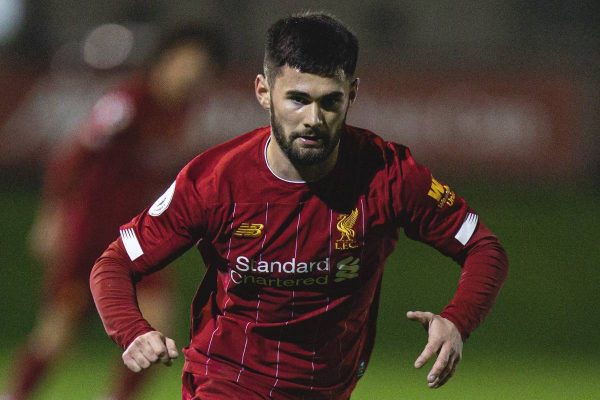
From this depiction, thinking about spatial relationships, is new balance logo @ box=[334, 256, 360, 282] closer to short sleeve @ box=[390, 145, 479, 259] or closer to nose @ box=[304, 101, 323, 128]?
short sleeve @ box=[390, 145, 479, 259]

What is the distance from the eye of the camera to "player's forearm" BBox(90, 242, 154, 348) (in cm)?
344

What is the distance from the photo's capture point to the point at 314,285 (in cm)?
367

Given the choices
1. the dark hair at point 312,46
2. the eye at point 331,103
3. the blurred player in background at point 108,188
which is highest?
the dark hair at point 312,46

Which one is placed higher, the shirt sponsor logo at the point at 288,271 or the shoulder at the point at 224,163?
the shoulder at the point at 224,163

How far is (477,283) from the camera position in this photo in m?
3.60

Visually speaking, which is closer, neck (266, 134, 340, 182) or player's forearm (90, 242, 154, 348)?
player's forearm (90, 242, 154, 348)

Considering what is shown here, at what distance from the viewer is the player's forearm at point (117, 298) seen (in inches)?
135

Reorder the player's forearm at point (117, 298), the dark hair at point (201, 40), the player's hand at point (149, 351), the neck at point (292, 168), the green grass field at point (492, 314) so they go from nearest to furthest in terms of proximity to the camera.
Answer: the player's hand at point (149, 351), the player's forearm at point (117, 298), the neck at point (292, 168), the dark hair at point (201, 40), the green grass field at point (492, 314)

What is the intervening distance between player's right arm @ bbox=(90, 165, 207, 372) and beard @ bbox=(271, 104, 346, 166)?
11.6 inches

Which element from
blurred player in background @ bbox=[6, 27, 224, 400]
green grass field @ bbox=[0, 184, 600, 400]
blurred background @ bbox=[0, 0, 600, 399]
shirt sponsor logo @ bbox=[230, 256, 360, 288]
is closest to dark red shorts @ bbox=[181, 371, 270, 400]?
shirt sponsor logo @ bbox=[230, 256, 360, 288]

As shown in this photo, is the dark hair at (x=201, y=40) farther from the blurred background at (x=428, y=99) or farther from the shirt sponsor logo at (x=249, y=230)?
the blurred background at (x=428, y=99)

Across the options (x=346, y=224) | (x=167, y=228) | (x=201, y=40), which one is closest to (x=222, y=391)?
(x=167, y=228)

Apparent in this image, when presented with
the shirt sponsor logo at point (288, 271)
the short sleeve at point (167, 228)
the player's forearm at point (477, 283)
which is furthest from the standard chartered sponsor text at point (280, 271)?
the player's forearm at point (477, 283)

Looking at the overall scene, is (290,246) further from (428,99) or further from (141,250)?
(428,99)
